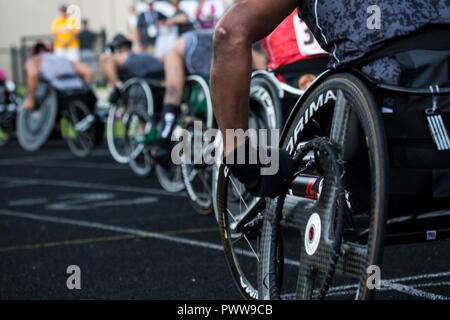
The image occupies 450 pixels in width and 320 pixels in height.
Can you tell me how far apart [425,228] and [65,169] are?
9.55 m

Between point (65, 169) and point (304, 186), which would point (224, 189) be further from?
point (65, 169)

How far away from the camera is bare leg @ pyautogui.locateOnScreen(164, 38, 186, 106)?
27.6 ft

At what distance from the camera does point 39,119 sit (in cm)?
1502

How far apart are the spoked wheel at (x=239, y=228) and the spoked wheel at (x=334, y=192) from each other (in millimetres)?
238

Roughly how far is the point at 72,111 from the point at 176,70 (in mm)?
6286

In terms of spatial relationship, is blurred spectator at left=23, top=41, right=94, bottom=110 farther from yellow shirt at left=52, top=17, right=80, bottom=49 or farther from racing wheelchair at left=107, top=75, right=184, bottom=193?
yellow shirt at left=52, top=17, right=80, bottom=49

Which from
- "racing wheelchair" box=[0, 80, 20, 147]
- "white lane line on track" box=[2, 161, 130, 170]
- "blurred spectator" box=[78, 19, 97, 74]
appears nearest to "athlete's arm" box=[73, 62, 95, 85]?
"white lane line on track" box=[2, 161, 130, 170]

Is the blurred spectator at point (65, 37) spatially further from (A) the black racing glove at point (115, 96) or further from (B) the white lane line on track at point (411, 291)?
(B) the white lane line on track at point (411, 291)

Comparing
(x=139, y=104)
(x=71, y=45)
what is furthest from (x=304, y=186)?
(x=71, y=45)

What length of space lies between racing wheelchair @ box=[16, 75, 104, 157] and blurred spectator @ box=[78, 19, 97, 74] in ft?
19.6

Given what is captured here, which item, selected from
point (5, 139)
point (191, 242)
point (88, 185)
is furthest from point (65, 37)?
point (191, 242)

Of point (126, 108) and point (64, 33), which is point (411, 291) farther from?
point (64, 33)

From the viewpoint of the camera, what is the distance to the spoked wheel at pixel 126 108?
401 inches
